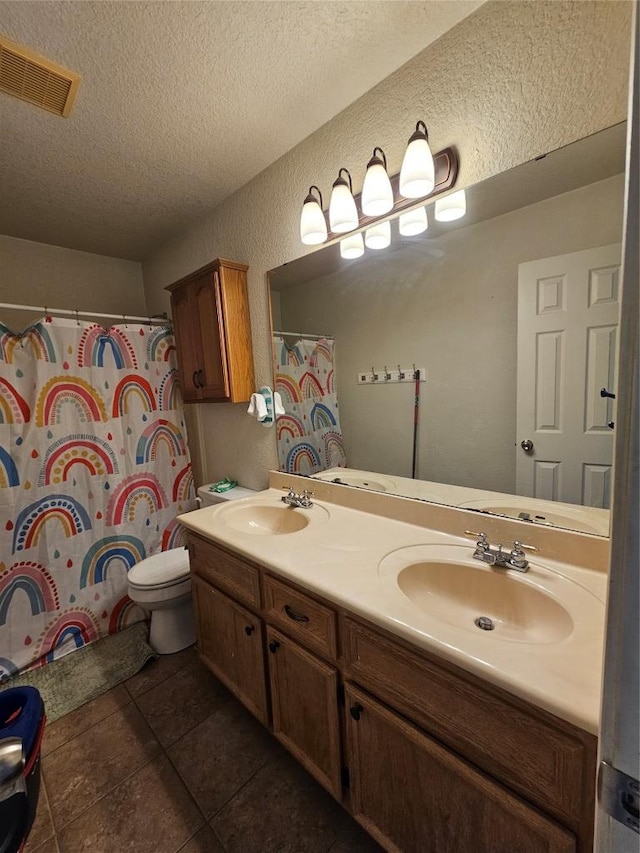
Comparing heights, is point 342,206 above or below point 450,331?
above

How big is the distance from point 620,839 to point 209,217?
2505 mm

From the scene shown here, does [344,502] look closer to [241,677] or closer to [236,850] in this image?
[241,677]

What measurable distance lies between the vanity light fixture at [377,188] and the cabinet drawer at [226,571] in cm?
130

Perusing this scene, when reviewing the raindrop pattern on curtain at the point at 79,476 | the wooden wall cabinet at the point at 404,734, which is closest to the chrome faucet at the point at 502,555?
the wooden wall cabinet at the point at 404,734

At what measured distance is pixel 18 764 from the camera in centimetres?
82

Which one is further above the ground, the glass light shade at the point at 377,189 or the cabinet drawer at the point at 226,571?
the glass light shade at the point at 377,189

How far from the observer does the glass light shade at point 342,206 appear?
4.20ft

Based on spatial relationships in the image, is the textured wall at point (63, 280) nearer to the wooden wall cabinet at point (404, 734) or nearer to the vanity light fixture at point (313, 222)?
the vanity light fixture at point (313, 222)

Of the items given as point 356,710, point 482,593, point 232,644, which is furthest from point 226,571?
point 482,593

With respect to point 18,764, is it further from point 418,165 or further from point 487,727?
point 418,165

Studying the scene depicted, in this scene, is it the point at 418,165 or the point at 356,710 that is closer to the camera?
the point at 356,710

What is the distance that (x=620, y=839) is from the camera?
1.11 feet

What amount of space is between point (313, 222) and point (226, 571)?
1391 mm

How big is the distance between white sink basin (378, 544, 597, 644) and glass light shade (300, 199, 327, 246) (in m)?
1.21
